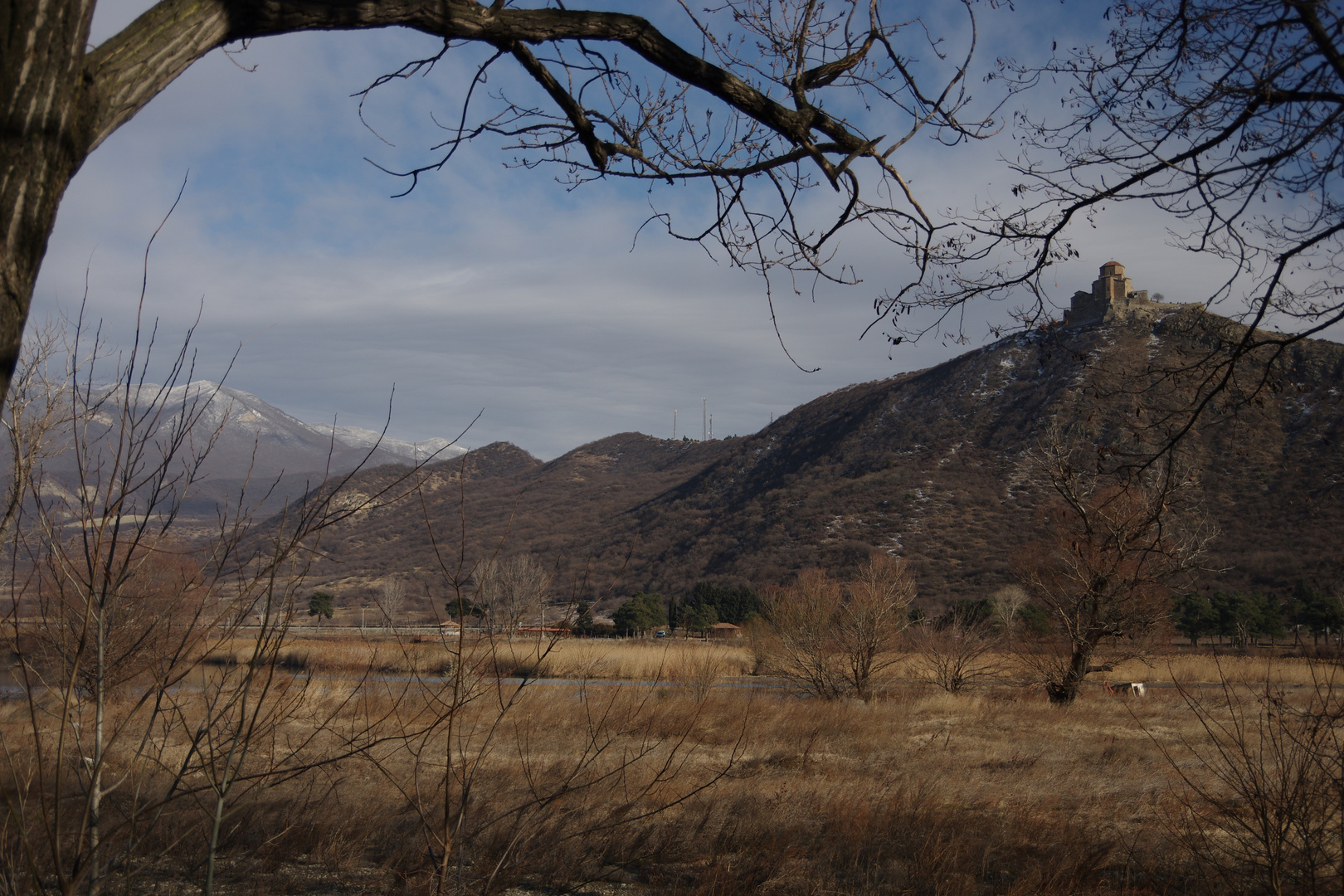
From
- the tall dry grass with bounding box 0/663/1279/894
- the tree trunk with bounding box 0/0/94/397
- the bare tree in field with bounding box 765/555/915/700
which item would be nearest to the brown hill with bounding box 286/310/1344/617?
the tall dry grass with bounding box 0/663/1279/894

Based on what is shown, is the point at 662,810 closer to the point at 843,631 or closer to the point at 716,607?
the point at 843,631

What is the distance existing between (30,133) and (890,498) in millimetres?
66918

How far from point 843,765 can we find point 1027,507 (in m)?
48.5

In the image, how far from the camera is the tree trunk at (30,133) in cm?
168

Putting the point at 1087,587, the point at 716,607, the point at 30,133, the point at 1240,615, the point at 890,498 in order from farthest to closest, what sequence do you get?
A: the point at 890,498 < the point at 716,607 < the point at 1240,615 < the point at 1087,587 < the point at 30,133

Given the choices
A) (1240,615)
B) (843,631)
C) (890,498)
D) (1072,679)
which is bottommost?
(1240,615)


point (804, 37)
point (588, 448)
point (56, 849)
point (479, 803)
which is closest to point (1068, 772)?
point (479, 803)

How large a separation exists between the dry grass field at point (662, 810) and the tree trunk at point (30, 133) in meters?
1.40

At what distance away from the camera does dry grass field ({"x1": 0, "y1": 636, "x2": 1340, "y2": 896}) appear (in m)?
4.14

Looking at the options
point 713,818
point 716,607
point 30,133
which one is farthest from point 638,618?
point 30,133

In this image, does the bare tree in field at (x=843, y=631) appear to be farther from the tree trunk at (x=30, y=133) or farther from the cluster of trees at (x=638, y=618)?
the cluster of trees at (x=638, y=618)

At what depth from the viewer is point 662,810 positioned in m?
4.40

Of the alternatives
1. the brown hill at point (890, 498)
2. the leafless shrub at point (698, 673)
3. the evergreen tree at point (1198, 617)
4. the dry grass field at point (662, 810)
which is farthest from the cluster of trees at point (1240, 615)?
the dry grass field at point (662, 810)

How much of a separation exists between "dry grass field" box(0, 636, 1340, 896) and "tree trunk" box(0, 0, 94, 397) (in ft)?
4.58
